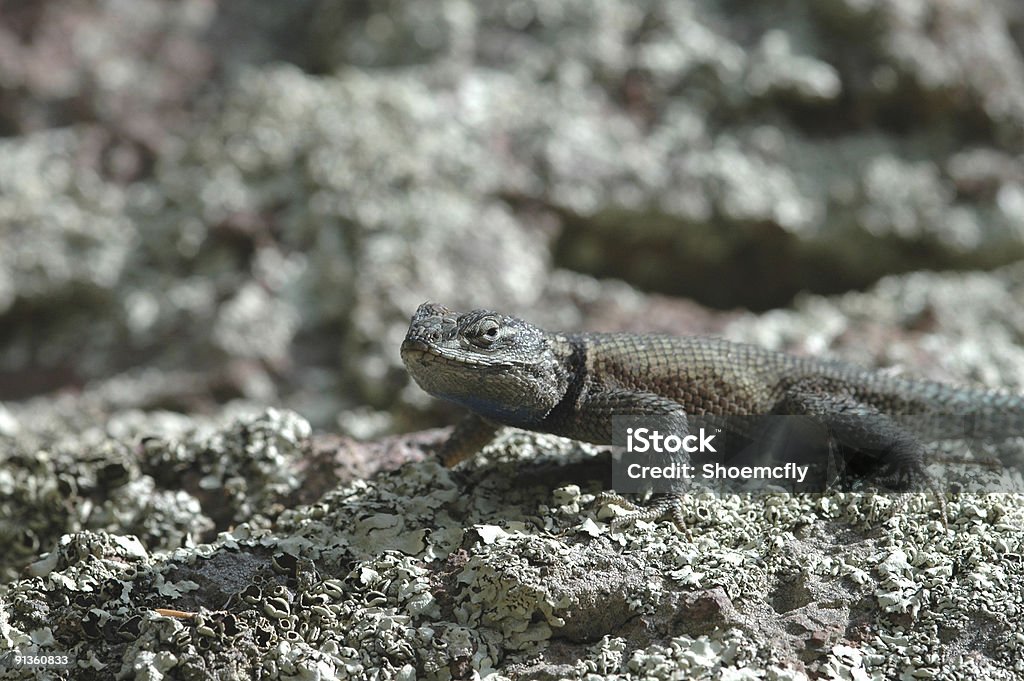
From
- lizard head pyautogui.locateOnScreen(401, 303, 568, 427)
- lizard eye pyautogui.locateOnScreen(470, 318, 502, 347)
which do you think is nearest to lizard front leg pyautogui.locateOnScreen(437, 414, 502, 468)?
lizard head pyautogui.locateOnScreen(401, 303, 568, 427)

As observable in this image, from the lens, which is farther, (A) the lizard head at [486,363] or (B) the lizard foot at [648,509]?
(A) the lizard head at [486,363]

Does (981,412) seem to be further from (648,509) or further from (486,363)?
(486,363)

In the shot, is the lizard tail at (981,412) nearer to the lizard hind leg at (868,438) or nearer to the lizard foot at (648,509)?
the lizard hind leg at (868,438)

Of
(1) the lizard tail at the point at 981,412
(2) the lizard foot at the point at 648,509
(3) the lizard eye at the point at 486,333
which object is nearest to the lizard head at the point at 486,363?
(3) the lizard eye at the point at 486,333

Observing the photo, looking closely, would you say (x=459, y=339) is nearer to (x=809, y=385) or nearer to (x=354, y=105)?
(x=809, y=385)

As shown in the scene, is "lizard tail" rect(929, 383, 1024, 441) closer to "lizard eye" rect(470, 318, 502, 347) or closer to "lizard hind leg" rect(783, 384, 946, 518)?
"lizard hind leg" rect(783, 384, 946, 518)

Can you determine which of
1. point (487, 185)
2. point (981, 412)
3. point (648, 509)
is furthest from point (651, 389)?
point (487, 185)

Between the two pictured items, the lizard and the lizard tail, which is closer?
the lizard
